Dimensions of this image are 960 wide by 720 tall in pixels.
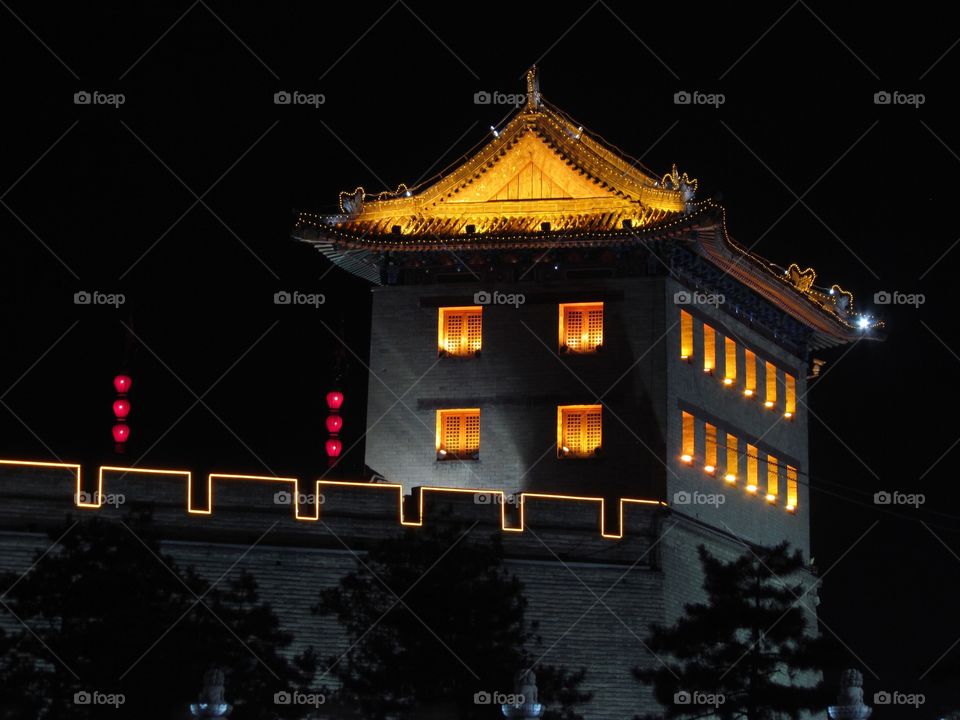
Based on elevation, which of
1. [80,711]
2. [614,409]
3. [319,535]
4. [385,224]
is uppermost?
[385,224]

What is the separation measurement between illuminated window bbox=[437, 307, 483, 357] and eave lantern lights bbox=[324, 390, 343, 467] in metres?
1.92

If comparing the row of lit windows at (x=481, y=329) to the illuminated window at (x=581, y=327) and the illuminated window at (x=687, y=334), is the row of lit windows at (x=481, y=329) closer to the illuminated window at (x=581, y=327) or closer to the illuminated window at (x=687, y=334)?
the illuminated window at (x=581, y=327)

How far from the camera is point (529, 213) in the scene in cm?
3912

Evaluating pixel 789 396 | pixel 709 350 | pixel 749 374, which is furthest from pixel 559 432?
pixel 789 396

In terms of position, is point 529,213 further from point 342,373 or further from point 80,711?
point 80,711

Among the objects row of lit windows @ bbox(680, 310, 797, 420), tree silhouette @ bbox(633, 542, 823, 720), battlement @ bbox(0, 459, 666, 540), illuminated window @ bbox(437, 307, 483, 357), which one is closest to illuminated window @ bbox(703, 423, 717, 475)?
row of lit windows @ bbox(680, 310, 797, 420)

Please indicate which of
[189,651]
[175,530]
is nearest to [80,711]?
[189,651]

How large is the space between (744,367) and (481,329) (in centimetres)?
503

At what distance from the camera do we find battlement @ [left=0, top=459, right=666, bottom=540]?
3231cm

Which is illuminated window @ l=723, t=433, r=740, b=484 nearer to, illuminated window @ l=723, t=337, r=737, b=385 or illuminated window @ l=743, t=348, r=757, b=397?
illuminated window @ l=723, t=337, r=737, b=385

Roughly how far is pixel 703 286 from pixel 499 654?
9.83 m

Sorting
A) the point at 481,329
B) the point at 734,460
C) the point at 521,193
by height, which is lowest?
the point at 734,460

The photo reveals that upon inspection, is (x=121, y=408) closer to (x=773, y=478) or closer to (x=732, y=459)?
(x=732, y=459)

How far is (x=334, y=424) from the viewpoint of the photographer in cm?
3941
